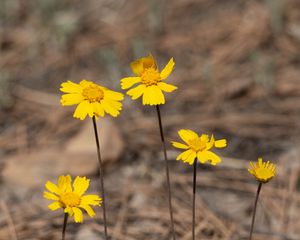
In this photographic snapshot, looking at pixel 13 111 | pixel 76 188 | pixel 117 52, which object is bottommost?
pixel 76 188

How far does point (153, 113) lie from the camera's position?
13.2 feet

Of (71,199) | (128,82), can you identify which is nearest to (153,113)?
(128,82)

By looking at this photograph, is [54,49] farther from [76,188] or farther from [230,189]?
[76,188]

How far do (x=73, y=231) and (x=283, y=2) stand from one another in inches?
93.8

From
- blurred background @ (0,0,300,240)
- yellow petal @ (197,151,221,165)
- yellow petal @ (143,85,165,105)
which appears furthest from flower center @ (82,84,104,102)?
blurred background @ (0,0,300,240)

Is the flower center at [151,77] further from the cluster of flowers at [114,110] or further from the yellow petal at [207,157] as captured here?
the yellow petal at [207,157]

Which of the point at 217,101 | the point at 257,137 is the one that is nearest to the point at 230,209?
the point at 257,137

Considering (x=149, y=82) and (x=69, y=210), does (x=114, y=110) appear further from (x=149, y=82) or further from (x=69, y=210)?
(x=69, y=210)

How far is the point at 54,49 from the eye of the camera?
4.70 meters

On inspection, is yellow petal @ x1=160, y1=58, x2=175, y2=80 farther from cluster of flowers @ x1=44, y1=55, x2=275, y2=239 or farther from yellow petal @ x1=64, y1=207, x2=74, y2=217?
yellow petal @ x1=64, y1=207, x2=74, y2=217

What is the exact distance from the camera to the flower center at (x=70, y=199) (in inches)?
76.5

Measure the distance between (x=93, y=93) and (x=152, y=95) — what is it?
191 millimetres

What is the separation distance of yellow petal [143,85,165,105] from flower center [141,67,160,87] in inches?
0.6

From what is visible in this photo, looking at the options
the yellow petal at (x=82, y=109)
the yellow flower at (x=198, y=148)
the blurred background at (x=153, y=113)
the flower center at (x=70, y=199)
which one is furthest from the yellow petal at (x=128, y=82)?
the blurred background at (x=153, y=113)
